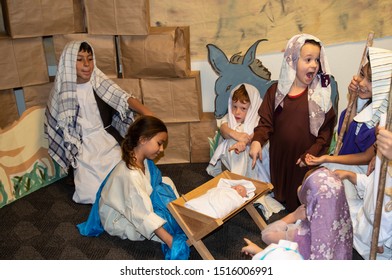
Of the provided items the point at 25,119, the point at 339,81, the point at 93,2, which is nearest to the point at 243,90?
the point at 339,81

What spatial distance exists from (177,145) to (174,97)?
0.38 m

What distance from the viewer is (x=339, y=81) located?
357 centimetres

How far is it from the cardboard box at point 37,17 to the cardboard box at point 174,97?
65 cm

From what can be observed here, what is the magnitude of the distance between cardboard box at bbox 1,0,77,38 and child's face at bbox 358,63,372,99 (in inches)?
74.2

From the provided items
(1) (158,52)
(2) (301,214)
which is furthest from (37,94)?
(2) (301,214)

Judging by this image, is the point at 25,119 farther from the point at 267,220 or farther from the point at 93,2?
the point at 267,220

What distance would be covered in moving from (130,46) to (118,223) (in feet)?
3.93

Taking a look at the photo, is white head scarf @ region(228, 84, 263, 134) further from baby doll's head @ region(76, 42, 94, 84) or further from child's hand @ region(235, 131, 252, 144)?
baby doll's head @ region(76, 42, 94, 84)

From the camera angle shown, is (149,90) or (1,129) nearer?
(1,129)

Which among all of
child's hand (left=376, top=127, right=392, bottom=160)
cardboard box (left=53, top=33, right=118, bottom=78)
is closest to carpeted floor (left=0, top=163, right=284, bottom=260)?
cardboard box (left=53, top=33, right=118, bottom=78)

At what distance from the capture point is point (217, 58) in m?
3.22

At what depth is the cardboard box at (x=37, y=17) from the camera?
10.00 ft

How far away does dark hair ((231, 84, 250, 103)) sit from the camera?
3072mm
